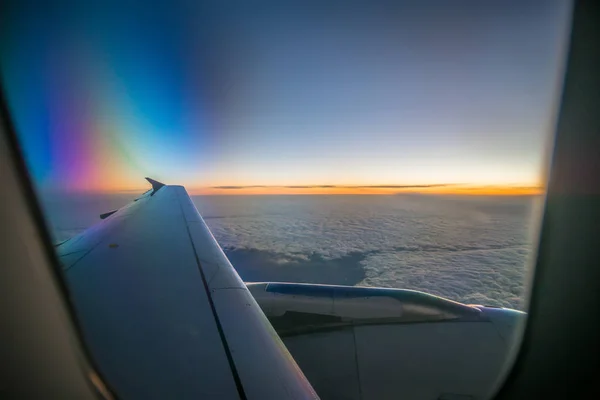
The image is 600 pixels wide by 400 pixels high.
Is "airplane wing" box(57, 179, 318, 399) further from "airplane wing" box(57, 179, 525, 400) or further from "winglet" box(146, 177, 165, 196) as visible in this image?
"winglet" box(146, 177, 165, 196)

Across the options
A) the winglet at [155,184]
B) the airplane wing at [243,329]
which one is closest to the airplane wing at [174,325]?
the airplane wing at [243,329]

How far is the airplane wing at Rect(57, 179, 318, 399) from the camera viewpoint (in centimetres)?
85

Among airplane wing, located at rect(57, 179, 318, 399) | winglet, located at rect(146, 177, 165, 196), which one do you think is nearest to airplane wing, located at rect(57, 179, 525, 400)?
airplane wing, located at rect(57, 179, 318, 399)

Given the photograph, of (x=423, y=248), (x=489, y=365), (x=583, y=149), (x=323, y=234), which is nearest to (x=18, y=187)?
(x=583, y=149)

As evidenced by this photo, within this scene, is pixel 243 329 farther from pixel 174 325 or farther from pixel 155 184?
pixel 155 184

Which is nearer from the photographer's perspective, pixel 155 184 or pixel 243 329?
pixel 243 329

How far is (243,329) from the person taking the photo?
3.76ft

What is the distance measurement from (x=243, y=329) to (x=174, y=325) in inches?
10.7

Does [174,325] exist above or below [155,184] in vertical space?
below

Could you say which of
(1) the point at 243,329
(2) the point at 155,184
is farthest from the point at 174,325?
(2) the point at 155,184

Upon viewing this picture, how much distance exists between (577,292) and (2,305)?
4.29 feet

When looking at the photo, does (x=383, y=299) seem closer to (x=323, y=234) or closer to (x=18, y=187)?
(x=18, y=187)

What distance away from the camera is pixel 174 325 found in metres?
1.14

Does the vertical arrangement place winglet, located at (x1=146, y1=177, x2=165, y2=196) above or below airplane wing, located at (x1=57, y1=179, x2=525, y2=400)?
above
